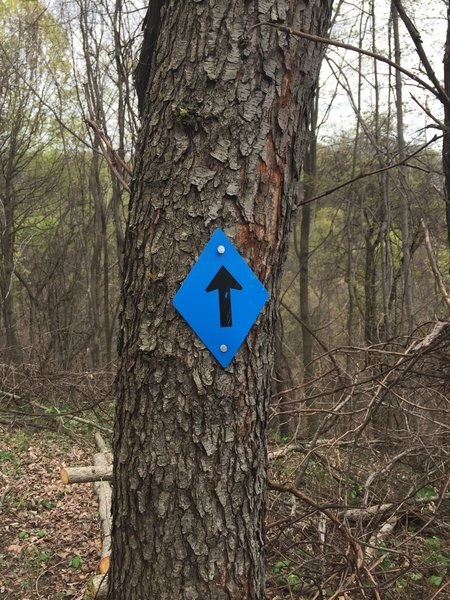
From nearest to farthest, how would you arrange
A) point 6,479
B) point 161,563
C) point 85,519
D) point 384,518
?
point 161,563, point 384,518, point 85,519, point 6,479

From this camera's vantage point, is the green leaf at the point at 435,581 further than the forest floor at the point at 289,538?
Yes

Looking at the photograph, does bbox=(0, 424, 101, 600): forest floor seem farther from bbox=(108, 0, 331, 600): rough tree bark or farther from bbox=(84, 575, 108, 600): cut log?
bbox=(108, 0, 331, 600): rough tree bark

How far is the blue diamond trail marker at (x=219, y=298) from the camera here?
141 cm

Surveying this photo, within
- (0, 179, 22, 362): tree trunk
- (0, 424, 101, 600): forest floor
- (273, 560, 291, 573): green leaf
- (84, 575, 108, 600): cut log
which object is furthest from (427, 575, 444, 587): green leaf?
(0, 179, 22, 362): tree trunk

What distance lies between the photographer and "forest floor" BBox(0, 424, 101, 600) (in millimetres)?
3594

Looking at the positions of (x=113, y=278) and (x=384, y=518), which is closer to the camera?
(x=384, y=518)

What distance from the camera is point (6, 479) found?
507cm

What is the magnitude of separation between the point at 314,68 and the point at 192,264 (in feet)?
2.42

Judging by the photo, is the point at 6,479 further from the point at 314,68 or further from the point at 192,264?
the point at 314,68

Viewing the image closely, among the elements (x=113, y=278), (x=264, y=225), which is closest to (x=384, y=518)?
(x=264, y=225)

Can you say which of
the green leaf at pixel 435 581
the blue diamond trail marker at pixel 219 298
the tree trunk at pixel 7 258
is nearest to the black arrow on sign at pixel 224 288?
the blue diamond trail marker at pixel 219 298

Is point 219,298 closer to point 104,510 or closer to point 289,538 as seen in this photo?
point 289,538

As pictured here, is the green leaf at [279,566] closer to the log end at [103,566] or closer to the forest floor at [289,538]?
the forest floor at [289,538]

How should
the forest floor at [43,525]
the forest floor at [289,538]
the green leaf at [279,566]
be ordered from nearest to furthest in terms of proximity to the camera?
the forest floor at [289,538] → the green leaf at [279,566] → the forest floor at [43,525]
